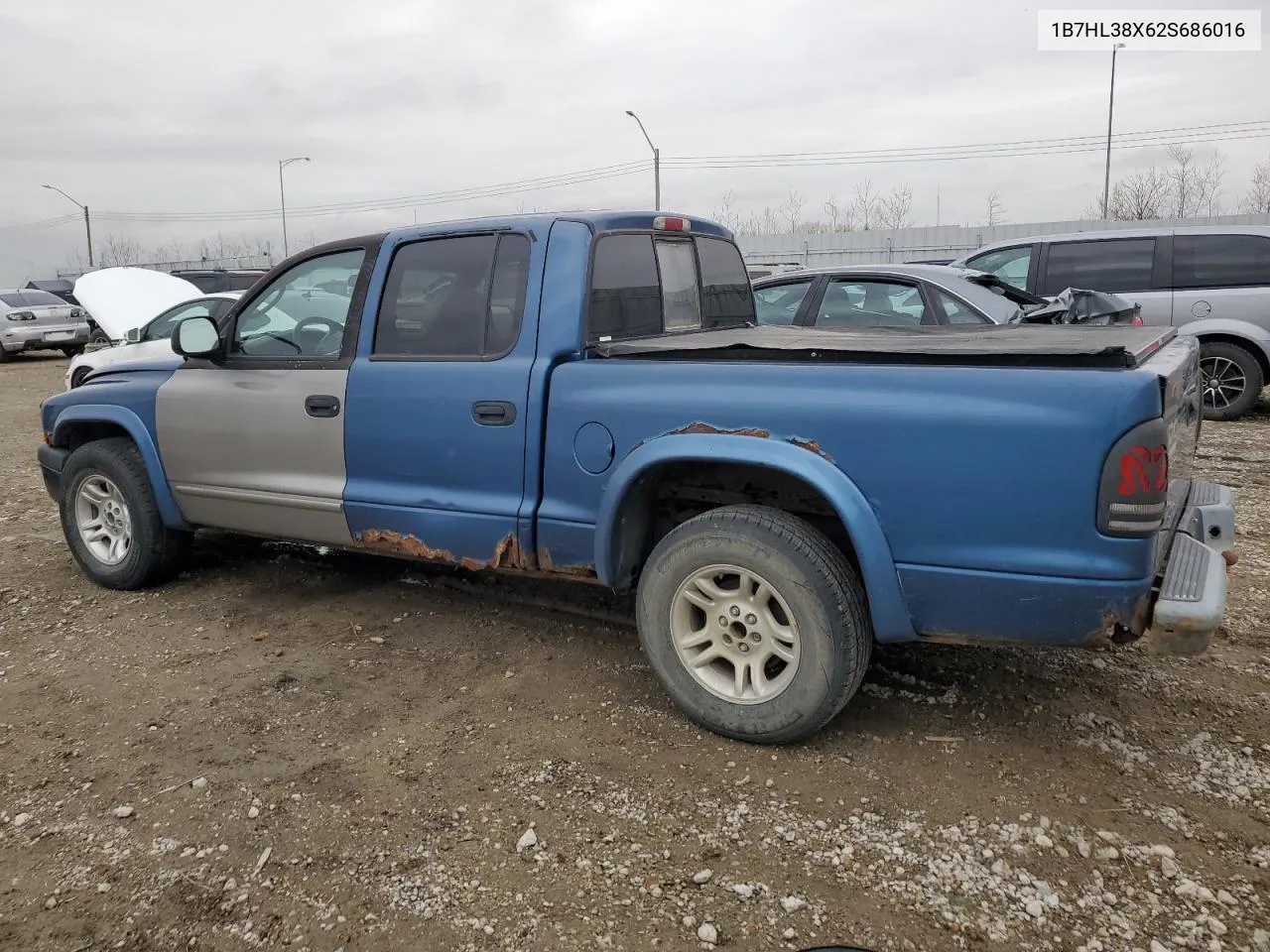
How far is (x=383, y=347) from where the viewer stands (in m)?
4.13

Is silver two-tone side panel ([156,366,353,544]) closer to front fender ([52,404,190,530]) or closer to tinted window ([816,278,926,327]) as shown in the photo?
front fender ([52,404,190,530])

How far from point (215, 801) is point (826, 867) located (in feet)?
6.23

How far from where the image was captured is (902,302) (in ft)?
23.8

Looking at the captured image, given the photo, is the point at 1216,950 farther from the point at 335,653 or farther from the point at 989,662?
the point at 335,653

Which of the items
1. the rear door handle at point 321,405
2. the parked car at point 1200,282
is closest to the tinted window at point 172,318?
the rear door handle at point 321,405

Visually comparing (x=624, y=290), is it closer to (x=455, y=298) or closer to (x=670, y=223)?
(x=670, y=223)

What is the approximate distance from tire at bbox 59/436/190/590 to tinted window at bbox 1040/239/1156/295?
811 cm

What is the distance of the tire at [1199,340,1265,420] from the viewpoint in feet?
30.8

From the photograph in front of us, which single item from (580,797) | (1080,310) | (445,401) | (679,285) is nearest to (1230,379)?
(1080,310)

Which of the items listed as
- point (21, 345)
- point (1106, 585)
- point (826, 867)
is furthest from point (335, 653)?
point (21, 345)

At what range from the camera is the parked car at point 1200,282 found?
930cm

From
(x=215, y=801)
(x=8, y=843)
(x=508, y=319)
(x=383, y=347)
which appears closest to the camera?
(x=8, y=843)

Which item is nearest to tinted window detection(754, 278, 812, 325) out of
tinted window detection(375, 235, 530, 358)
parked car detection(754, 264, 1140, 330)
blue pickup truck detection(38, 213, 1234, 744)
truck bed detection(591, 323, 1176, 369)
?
parked car detection(754, 264, 1140, 330)

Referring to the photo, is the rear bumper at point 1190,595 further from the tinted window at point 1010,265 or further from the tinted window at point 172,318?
the tinted window at point 172,318
